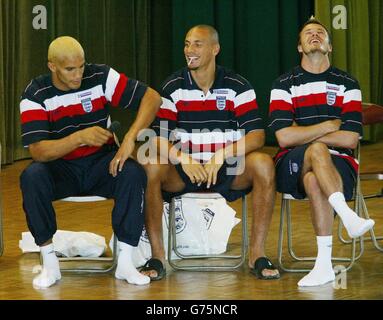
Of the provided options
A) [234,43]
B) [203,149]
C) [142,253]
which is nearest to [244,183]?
[203,149]

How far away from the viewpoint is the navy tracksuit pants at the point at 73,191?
4.76 metres

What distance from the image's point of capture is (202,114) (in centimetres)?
518

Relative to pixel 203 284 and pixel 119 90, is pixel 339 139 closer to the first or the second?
pixel 203 284

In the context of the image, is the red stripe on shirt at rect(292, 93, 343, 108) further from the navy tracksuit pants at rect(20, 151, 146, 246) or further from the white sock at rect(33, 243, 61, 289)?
the white sock at rect(33, 243, 61, 289)

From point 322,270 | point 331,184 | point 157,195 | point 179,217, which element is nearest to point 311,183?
point 331,184

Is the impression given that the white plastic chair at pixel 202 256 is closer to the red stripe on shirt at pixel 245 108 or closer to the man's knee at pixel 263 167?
the man's knee at pixel 263 167

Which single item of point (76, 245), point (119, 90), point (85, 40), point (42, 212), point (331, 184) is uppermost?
point (85, 40)

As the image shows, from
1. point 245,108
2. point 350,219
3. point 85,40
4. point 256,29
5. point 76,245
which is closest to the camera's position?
point 350,219

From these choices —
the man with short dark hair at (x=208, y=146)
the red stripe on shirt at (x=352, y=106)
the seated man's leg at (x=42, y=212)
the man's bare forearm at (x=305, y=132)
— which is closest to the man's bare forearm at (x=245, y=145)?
the man with short dark hair at (x=208, y=146)

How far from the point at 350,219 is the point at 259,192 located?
21.6 inches

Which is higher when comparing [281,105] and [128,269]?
[281,105]

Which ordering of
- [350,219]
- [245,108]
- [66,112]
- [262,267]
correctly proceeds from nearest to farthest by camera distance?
1. [350,219]
2. [262,267]
3. [66,112]
4. [245,108]

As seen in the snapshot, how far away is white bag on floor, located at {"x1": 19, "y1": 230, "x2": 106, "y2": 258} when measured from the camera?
17.9 ft

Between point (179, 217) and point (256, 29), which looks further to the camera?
point (256, 29)
